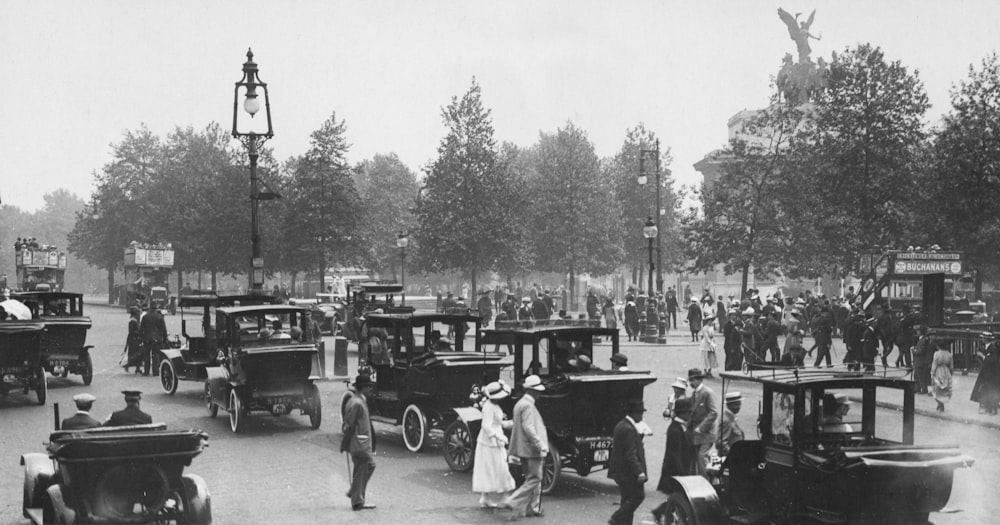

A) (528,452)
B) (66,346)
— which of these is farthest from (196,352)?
(528,452)

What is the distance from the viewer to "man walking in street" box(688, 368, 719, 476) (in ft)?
Result: 37.5

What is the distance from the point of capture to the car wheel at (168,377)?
21.1 meters

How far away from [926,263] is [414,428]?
24.2m

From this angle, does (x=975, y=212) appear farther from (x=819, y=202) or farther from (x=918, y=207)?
(x=819, y=202)

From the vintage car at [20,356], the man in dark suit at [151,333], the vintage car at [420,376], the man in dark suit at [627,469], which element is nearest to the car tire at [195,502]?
the man in dark suit at [627,469]

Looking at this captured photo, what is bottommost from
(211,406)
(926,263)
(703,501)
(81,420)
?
(211,406)

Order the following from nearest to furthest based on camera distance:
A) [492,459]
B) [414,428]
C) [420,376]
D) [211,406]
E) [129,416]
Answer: [129,416]
[492,459]
[420,376]
[414,428]
[211,406]

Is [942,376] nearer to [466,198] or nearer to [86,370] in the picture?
[86,370]

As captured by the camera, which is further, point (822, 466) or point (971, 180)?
point (971, 180)

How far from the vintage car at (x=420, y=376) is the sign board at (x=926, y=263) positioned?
850 inches

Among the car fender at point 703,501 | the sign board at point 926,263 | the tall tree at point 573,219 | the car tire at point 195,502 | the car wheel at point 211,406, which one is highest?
the tall tree at point 573,219

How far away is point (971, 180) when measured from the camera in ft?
124

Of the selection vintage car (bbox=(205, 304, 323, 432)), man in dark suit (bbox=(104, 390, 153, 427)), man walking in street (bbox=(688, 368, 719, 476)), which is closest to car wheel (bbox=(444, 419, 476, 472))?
man walking in street (bbox=(688, 368, 719, 476))

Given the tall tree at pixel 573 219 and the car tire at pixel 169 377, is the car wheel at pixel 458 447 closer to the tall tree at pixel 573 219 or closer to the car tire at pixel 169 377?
the car tire at pixel 169 377
